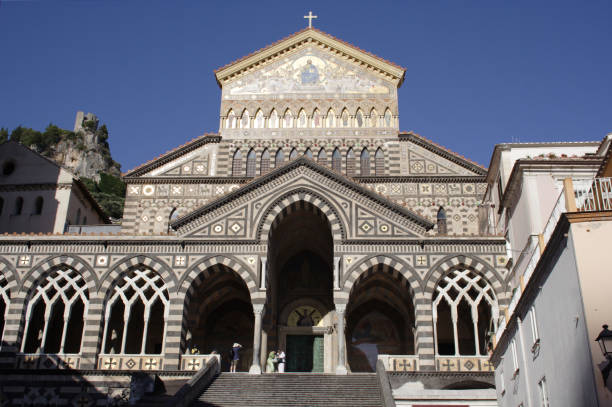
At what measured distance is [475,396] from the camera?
24.4 meters

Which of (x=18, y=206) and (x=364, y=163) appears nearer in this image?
(x=18, y=206)

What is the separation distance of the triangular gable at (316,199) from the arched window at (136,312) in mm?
2568

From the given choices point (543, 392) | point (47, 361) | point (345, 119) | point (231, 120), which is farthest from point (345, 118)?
point (543, 392)

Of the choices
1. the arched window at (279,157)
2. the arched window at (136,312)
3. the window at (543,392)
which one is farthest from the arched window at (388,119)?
the window at (543,392)

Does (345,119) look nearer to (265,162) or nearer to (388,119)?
(388,119)

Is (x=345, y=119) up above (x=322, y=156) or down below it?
above

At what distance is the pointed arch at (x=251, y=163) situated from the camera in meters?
37.7

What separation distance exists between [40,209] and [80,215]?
2.29m

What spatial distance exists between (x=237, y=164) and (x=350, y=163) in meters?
6.24

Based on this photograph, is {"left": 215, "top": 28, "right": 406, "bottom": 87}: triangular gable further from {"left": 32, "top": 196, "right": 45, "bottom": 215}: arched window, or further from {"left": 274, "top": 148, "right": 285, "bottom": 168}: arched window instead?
{"left": 32, "top": 196, "right": 45, "bottom": 215}: arched window

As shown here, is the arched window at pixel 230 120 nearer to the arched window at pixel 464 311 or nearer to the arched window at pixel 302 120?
the arched window at pixel 302 120

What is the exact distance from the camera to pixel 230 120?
3912cm

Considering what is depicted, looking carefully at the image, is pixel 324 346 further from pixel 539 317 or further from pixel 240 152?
pixel 539 317

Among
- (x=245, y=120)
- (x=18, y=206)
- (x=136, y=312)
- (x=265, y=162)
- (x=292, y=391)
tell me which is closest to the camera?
(x=292, y=391)
